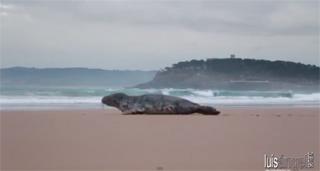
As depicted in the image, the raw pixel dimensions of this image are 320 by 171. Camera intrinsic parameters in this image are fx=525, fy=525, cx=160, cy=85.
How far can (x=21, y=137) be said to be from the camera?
7.41m

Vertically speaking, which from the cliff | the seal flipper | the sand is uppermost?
the cliff

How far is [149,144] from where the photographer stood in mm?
6789

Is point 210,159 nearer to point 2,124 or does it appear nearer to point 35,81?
point 2,124

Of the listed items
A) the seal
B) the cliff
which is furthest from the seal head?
the cliff

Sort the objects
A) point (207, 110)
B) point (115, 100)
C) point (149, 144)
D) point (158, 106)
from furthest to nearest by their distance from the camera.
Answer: point (115, 100)
point (158, 106)
point (207, 110)
point (149, 144)

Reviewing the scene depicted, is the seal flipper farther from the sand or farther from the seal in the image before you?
the sand

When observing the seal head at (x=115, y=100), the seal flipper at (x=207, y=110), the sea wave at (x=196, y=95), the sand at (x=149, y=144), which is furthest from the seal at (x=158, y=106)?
the sea wave at (x=196, y=95)

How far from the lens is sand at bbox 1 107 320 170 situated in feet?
18.3

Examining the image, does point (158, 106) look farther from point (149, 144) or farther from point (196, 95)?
point (196, 95)

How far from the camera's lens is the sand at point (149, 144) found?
5578mm

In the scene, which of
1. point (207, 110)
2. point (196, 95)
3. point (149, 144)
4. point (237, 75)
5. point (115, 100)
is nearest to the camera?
point (149, 144)

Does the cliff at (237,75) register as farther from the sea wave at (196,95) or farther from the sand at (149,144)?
the sand at (149,144)

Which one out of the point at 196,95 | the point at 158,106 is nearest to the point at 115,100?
the point at 158,106

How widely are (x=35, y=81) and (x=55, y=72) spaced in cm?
141
